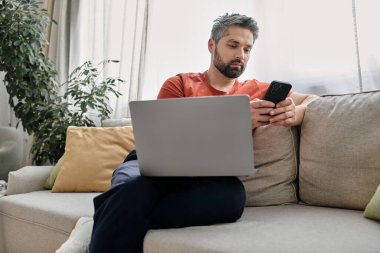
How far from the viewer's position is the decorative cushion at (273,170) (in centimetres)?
151

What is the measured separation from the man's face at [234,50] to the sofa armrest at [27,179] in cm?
119

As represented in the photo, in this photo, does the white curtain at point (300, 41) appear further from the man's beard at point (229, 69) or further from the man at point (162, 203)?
the man at point (162, 203)

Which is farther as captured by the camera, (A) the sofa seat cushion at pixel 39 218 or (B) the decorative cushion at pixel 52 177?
(B) the decorative cushion at pixel 52 177

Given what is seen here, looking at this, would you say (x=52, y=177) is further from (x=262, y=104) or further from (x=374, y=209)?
(x=374, y=209)

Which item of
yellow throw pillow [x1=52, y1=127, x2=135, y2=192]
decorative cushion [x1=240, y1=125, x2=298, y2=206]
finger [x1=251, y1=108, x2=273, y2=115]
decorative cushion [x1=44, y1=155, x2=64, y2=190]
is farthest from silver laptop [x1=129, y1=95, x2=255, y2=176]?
decorative cushion [x1=44, y1=155, x2=64, y2=190]

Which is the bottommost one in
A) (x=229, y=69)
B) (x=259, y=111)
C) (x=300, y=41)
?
(x=259, y=111)

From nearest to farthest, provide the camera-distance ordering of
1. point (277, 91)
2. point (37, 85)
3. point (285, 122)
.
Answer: point (277, 91), point (285, 122), point (37, 85)

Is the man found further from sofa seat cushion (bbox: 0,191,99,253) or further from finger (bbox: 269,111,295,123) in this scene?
sofa seat cushion (bbox: 0,191,99,253)

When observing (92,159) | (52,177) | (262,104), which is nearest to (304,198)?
(262,104)

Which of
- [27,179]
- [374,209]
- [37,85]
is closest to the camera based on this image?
[374,209]

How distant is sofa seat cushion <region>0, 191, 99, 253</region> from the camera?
1683 mm

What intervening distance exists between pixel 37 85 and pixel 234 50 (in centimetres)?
160

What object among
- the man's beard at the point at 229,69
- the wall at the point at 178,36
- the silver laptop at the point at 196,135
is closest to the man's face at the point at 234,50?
the man's beard at the point at 229,69

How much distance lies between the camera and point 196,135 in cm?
109
